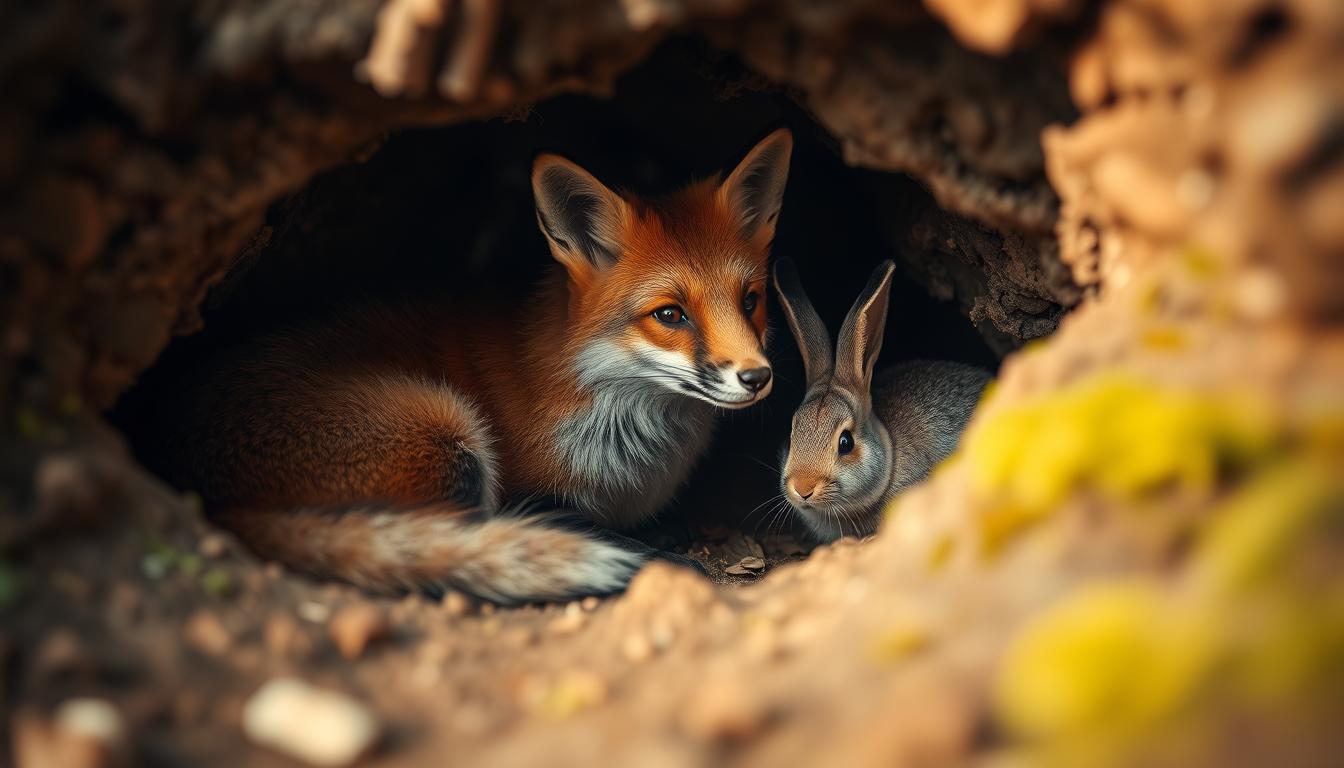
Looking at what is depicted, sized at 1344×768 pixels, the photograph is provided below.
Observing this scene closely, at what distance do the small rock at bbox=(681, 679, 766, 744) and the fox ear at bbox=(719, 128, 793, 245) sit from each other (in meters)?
2.77

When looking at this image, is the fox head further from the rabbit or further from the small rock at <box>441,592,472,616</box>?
the small rock at <box>441,592,472,616</box>

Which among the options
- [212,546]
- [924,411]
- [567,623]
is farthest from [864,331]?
[212,546]

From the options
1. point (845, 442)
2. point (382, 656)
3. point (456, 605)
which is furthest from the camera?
point (845, 442)

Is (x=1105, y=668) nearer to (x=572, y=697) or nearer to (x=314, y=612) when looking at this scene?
(x=572, y=697)

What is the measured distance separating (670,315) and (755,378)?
21.0 inches

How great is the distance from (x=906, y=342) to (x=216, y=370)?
371 centimetres

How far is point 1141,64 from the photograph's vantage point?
216 centimetres

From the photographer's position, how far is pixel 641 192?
4.76 m

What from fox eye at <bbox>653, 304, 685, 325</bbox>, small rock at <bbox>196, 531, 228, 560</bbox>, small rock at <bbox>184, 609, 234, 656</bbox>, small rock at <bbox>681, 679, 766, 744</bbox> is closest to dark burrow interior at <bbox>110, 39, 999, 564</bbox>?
fox eye at <bbox>653, 304, 685, 325</bbox>

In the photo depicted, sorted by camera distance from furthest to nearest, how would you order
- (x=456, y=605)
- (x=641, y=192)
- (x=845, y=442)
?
(x=641, y=192), (x=845, y=442), (x=456, y=605)

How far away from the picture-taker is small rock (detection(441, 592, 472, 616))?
2.72 metres

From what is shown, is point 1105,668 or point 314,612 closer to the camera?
point 1105,668

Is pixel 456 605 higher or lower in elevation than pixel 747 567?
higher

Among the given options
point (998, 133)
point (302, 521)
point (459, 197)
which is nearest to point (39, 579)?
point (302, 521)
